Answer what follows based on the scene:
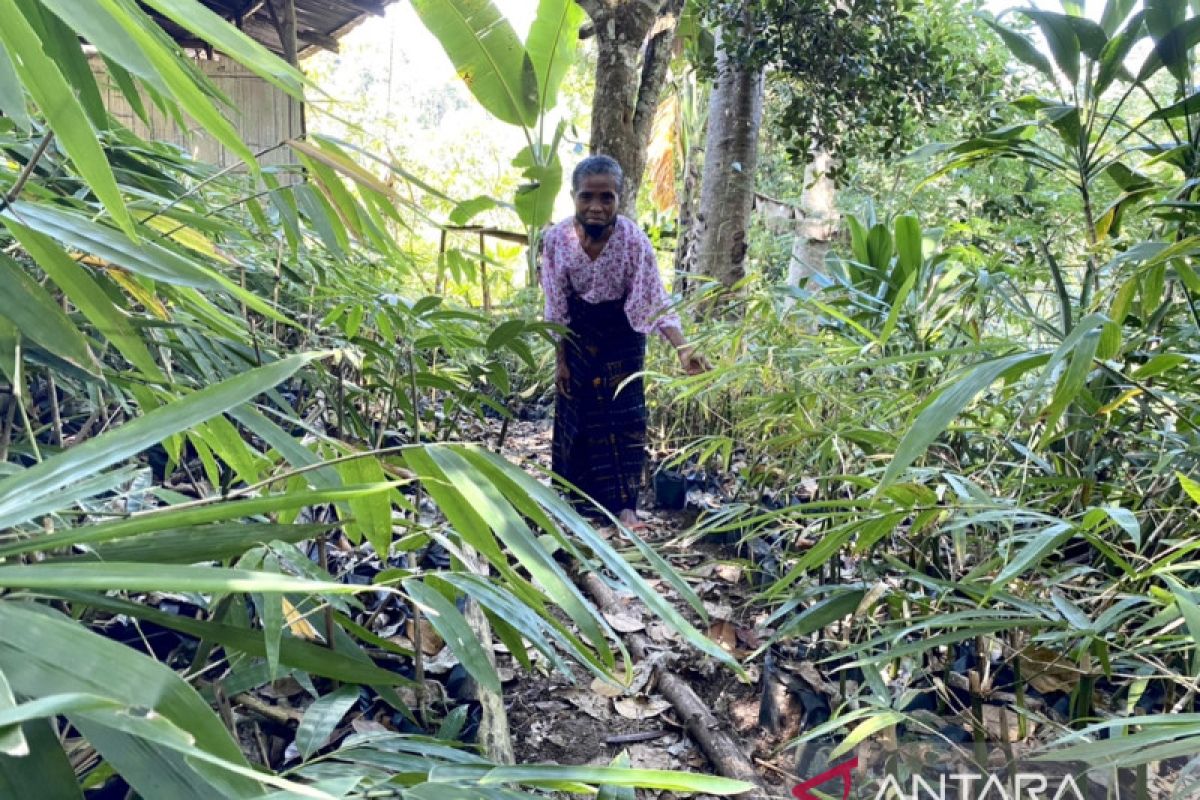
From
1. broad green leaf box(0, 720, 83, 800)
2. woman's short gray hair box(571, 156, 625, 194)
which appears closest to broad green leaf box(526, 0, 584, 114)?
woman's short gray hair box(571, 156, 625, 194)

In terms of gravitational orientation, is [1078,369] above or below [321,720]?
above

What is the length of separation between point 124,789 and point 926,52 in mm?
2503

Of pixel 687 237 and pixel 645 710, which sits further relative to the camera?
pixel 687 237

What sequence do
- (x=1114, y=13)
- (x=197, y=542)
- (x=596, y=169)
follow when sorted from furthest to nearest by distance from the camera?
(x=596, y=169) → (x=1114, y=13) → (x=197, y=542)

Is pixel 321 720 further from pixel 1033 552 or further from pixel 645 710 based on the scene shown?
pixel 645 710

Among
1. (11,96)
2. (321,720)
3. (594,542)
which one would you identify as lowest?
(321,720)

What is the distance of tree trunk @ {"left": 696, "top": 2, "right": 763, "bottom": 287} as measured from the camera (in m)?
3.00

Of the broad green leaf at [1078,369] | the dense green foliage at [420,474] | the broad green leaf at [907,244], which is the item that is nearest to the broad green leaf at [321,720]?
the dense green foliage at [420,474]

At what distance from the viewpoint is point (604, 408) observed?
8.17 ft

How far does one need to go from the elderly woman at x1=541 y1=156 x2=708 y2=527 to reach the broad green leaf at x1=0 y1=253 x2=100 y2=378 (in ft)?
5.70

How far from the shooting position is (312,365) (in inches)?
40.9

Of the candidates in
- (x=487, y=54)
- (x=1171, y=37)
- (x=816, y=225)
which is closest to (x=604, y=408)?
(x=487, y=54)

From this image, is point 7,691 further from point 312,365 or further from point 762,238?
point 762,238

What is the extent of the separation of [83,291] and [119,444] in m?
0.16
